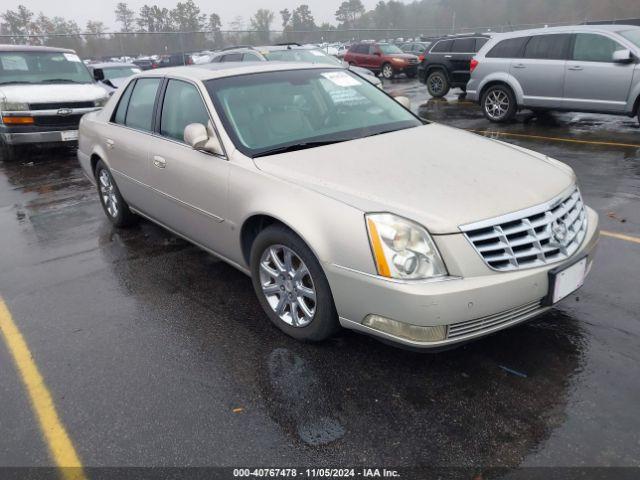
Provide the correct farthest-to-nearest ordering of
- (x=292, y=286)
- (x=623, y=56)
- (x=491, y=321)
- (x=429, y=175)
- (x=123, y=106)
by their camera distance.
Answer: (x=623, y=56) < (x=123, y=106) < (x=292, y=286) < (x=429, y=175) < (x=491, y=321)

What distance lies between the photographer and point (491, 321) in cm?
264

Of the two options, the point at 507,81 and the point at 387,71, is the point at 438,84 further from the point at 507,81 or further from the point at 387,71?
the point at 387,71

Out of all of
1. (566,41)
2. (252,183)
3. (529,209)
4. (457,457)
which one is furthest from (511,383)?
(566,41)

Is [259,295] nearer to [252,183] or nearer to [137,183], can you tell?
[252,183]

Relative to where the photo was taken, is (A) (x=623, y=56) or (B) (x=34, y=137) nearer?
(A) (x=623, y=56)

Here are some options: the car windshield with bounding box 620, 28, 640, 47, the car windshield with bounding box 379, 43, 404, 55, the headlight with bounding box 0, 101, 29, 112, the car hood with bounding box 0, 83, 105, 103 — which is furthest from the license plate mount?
the car windshield with bounding box 379, 43, 404, 55

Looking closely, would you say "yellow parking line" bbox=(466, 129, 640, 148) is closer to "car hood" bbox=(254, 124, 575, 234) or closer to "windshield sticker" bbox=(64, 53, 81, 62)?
"car hood" bbox=(254, 124, 575, 234)

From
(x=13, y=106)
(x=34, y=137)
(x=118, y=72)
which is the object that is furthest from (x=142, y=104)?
(x=118, y=72)

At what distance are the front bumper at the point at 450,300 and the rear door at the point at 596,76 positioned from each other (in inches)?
282

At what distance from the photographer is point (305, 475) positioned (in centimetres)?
230

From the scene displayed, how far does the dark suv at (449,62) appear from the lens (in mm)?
14039

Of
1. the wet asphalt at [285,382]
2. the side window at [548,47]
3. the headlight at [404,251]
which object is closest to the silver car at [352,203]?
the headlight at [404,251]

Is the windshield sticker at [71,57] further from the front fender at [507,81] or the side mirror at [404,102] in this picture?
the side mirror at [404,102]

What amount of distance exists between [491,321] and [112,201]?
13.9 feet
